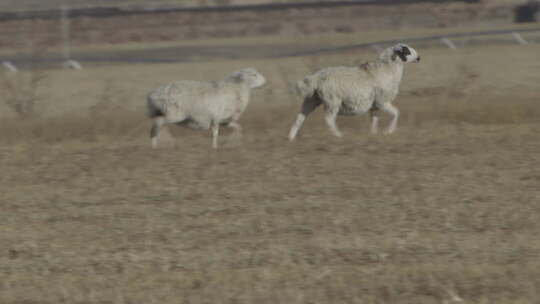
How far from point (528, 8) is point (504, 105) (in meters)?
32.6

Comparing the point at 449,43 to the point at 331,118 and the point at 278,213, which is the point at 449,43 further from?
the point at 278,213

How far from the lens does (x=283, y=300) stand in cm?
770

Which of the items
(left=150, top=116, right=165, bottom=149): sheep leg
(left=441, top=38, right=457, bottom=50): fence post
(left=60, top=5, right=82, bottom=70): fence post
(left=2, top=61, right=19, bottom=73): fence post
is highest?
(left=150, top=116, right=165, bottom=149): sheep leg

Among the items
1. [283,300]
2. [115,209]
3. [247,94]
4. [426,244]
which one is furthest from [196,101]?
[283,300]

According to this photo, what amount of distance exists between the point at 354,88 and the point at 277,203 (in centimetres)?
530

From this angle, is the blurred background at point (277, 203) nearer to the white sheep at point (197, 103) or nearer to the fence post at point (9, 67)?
the white sheep at point (197, 103)

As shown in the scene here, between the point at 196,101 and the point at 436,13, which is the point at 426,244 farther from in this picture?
the point at 436,13

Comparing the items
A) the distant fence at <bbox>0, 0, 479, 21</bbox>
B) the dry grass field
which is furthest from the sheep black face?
the distant fence at <bbox>0, 0, 479, 21</bbox>

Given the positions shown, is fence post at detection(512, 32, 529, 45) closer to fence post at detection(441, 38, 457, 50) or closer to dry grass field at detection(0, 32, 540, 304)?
fence post at detection(441, 38, 457, 50)

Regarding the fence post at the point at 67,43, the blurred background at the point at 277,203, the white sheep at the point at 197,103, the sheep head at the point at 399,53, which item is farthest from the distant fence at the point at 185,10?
the white sheep at the point at 197,103

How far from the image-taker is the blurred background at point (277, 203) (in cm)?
816

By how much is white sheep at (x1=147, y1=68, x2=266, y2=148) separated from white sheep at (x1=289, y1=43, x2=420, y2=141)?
1010 millimetres

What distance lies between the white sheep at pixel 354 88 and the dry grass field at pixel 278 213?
0.43 meters

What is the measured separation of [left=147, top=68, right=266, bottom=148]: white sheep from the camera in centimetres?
1537
